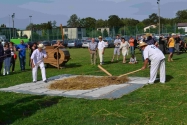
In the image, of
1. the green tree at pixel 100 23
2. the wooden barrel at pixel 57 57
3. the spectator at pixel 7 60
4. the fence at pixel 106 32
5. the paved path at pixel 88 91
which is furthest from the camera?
the green tree at pixel 100 23

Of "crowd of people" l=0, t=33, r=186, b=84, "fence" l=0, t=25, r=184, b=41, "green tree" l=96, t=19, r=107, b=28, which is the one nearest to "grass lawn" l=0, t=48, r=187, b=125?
"crowd of people" l=0, t=33, r=186, b=84

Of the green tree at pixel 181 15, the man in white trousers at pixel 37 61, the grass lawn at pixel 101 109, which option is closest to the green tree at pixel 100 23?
the green tree at pixel 181 15

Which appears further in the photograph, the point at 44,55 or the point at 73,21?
the point at 73,21

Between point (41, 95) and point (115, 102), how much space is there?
276 centimetres

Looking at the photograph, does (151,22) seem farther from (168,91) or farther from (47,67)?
(168,91)

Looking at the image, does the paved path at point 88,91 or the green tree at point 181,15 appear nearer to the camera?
the paved path at point 88,91

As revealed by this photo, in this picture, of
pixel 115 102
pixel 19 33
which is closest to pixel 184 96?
pixel 115 102

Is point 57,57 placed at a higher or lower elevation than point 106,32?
lower

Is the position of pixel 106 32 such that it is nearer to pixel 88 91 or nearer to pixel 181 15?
pixel 88 91

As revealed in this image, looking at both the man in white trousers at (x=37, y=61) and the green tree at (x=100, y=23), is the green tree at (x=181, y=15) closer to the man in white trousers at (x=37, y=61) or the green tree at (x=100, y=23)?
the green tree at (x=100, y=23)

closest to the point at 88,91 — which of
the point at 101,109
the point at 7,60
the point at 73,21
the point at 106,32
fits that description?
the point at 101,109

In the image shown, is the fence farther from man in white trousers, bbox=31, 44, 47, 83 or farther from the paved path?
the paved path

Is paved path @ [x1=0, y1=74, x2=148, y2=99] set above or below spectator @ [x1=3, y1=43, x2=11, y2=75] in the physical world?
below

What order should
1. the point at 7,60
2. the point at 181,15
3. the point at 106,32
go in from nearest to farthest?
the point at 7,60, the point at 106,32, the point at 181,15
